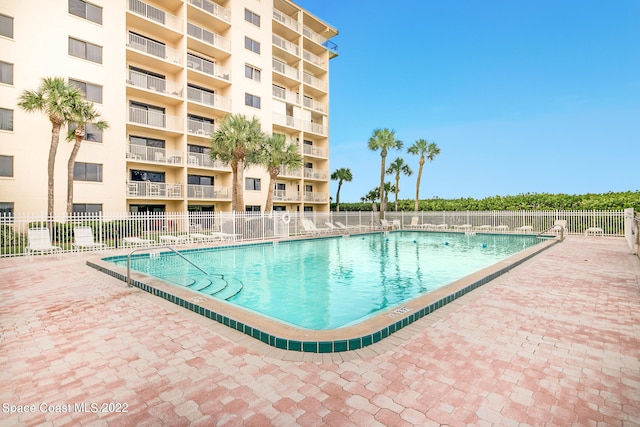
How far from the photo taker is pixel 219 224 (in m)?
17.2

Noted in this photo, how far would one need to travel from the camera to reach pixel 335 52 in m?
33.4

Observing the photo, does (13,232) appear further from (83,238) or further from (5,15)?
(5,15)

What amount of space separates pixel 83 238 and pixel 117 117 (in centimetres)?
1078

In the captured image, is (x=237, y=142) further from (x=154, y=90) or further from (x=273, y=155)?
(x=154, y=90)

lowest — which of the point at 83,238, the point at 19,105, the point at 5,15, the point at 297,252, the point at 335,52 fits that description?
the point at 297,252

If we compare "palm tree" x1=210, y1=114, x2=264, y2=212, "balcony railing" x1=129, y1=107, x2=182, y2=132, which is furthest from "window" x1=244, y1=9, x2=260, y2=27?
"palm tree" x1=210, y1=114, x2=264, y2=212

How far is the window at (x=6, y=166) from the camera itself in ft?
51.8

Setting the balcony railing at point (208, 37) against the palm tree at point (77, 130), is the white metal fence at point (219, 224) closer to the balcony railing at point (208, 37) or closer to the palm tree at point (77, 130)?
the palm tree at point (77, 130)

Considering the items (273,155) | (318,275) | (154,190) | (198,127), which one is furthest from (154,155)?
(318,275)

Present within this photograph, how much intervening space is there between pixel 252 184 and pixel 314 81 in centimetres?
1345

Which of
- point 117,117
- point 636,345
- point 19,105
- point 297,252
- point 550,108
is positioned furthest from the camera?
point 550,108

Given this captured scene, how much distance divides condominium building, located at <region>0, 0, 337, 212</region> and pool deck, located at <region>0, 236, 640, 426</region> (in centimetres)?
1610

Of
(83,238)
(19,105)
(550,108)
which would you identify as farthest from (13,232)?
(550,108)

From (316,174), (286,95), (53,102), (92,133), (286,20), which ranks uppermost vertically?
(286,20)
